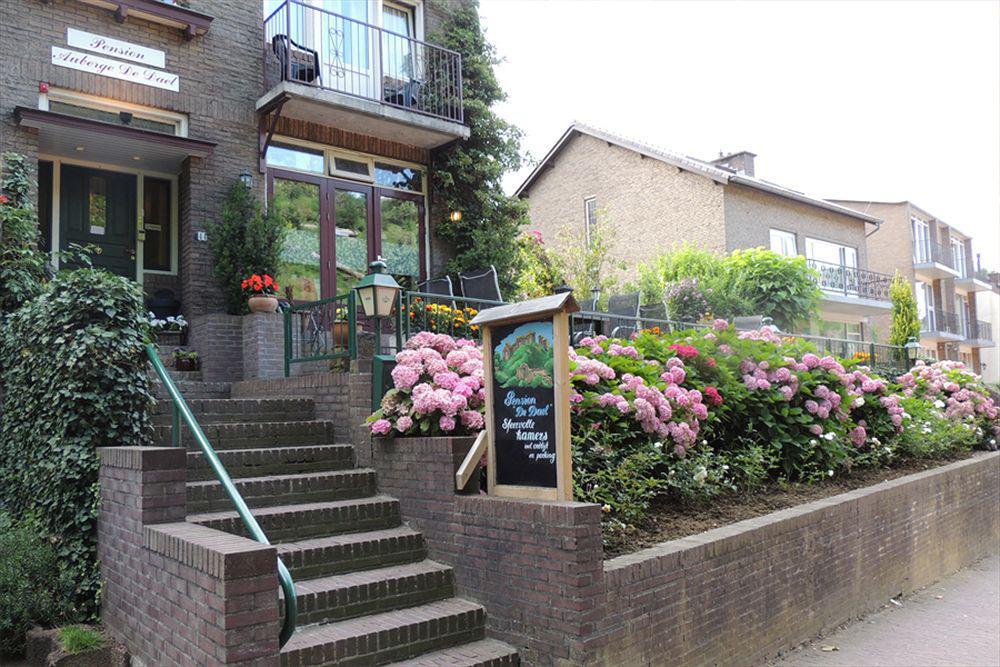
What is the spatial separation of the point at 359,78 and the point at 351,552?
8.28 meters

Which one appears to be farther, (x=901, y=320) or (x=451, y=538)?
(x=901, y=320)

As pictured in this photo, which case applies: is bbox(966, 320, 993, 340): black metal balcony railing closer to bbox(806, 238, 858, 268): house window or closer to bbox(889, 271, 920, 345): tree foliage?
bbox(889, 271, 920, 345): tree foliage

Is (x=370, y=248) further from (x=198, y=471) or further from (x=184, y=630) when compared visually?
(x=184, y=630)

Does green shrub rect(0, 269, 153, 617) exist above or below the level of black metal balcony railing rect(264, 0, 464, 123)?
below

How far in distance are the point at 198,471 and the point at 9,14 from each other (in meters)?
6.33

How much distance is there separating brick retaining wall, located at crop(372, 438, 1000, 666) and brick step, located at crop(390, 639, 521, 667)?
0.08 meters

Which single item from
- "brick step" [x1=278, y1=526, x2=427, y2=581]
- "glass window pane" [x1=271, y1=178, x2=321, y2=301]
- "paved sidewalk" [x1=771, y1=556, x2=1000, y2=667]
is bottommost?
"paved sidewalk" [x1=771, y1=556, x2=1000, y2=667]

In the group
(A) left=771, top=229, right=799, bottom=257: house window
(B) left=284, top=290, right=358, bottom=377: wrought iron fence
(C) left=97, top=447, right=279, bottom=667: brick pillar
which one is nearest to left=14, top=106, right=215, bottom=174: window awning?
(B) left=284, top=290, right=358, bottom=377: wrought iron fence

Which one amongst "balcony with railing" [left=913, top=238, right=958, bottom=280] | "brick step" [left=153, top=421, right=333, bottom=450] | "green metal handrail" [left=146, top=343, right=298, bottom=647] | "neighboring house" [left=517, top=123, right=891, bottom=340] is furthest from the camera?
"balcony with railing" [left=913, top=238, right=958, bottom=280]

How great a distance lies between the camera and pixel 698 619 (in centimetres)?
528

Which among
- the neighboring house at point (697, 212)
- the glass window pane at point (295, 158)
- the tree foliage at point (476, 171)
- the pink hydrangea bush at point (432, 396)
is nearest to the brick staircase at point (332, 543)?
the pink hydrangea bush at point (432, 396)

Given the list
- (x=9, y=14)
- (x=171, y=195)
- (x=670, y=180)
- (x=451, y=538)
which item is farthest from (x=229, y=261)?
(x=670, y=180)

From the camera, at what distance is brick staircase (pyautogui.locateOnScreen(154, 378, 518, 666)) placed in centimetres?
466

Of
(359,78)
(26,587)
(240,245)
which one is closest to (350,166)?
(359,78)
